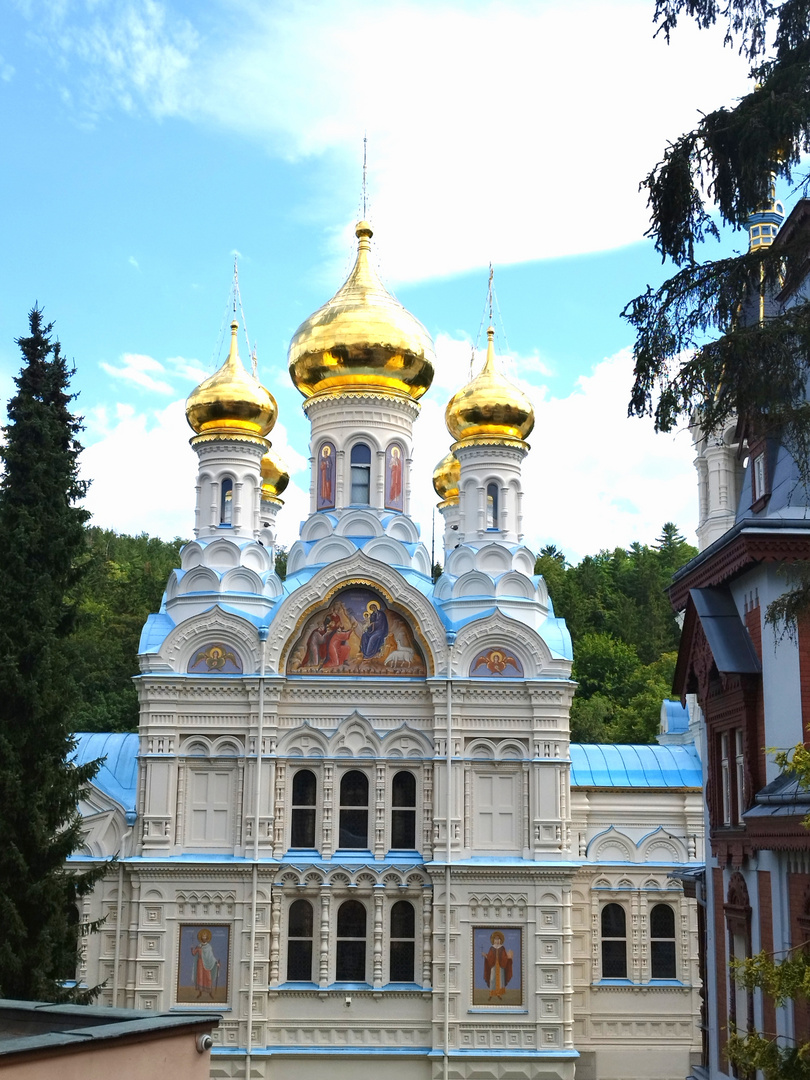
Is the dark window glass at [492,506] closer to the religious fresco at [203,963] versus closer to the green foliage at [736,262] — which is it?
the religious fresco at [203,963]

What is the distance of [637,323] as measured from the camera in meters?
9.66

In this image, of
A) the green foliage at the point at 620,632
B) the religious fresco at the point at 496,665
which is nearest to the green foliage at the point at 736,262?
the religious fresco at the point at 496,665

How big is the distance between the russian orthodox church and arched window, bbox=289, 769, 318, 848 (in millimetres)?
43

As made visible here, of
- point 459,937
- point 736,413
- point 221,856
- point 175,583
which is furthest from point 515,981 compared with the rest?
point 736,413

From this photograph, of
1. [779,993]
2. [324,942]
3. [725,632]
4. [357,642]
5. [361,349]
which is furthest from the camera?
[361,349]

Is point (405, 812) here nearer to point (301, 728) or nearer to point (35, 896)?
point (301, 728)

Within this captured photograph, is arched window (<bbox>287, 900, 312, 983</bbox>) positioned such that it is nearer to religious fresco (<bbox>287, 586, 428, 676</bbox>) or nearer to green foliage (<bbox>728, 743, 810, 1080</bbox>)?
religious fresco (<bbox>287, 586, 428, 676</bbox>)

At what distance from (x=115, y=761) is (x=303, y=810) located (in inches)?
166

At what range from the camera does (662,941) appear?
24156 millimetres

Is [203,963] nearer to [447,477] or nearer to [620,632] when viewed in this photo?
[447,477]

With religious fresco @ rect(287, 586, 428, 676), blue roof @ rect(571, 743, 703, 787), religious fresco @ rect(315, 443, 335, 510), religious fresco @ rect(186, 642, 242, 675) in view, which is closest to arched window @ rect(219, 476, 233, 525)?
religious fresco @ rect(315, 443, 335, 510)

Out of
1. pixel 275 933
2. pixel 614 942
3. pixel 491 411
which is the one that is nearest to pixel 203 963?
pixel 275 933

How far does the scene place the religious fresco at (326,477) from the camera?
2562 centimetres

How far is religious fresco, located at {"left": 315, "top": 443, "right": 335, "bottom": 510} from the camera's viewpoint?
25.6m
